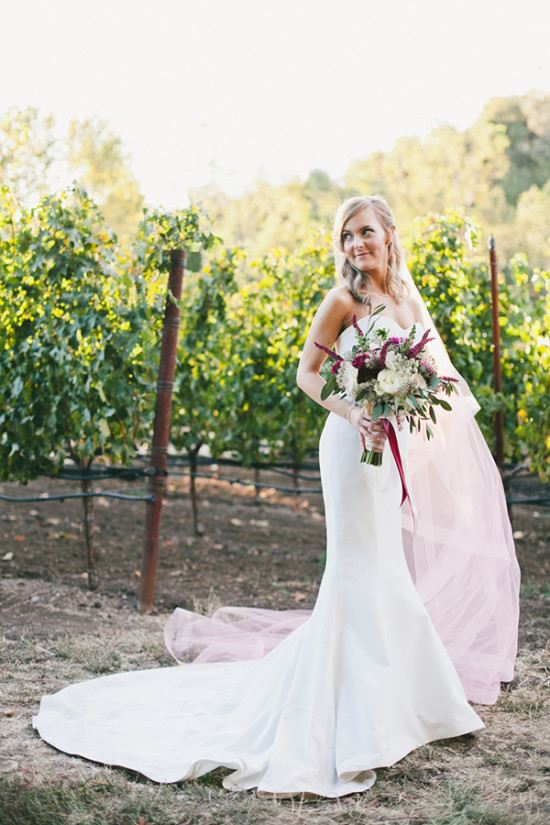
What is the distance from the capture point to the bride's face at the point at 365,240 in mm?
3346

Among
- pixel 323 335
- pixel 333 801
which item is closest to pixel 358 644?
pixel 333 801

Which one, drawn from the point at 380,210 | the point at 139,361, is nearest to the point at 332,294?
the point at 380,210

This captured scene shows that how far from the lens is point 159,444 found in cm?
516

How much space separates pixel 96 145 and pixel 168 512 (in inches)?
943

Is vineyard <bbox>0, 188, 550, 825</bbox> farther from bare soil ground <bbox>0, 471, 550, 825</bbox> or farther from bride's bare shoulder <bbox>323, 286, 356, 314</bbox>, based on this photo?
bride's bare shoulder <bbox>323, 286, 356, 314</bbox>

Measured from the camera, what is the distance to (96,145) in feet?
95.3

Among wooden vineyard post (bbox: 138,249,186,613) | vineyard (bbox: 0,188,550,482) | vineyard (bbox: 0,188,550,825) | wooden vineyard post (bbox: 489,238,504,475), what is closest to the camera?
vineyard (bbox: 0,188,550,825)

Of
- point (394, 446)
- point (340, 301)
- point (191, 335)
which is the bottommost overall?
point (394, 446)

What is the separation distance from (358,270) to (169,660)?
2.36m

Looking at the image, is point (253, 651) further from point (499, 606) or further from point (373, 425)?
point (373, 425)

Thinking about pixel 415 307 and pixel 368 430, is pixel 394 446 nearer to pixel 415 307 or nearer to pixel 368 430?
pixel 368 430

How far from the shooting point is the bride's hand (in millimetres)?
2955

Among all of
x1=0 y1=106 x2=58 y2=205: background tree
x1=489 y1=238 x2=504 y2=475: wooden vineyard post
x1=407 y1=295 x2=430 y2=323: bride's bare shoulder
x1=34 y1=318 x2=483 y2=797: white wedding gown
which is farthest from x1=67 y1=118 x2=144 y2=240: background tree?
x1=34 y1=318 x2=483 y2=797: white wedding gown

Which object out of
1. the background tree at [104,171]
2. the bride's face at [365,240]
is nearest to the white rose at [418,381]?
the bride's face at [365,240]
